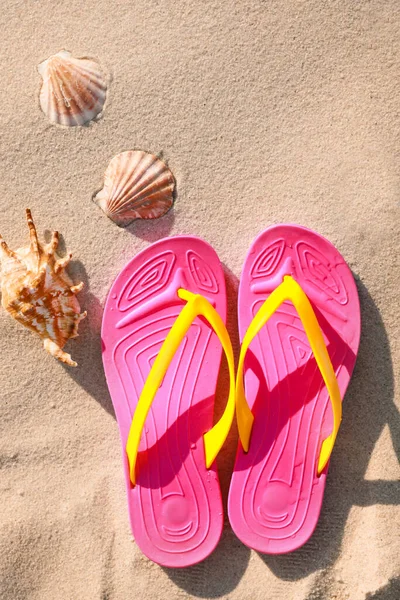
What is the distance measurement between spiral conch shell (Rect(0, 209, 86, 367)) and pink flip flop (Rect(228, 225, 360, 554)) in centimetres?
55

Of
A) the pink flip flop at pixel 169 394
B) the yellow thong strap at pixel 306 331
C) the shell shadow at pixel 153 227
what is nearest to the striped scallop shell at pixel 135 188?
the shell shadow at pixel 153 227

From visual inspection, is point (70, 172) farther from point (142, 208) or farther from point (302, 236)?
point (302, 236)

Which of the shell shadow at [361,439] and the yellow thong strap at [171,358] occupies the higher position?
the yellow thong strap at [171,358]

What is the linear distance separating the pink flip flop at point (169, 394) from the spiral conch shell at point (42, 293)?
13 cm

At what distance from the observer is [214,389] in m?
1.84

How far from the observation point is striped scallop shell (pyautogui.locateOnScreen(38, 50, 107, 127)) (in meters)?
1.80

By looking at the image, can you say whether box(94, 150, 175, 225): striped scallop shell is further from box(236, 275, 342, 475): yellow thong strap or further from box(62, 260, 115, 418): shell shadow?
box(236, 275, 342, 475): yellow thong strap

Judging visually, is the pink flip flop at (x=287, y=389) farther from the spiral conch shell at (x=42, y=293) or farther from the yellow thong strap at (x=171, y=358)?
the spiral conch shell at (x=42, y=293)

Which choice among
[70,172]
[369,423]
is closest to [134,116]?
[70,172]

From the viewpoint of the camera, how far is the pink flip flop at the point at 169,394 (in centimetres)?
181

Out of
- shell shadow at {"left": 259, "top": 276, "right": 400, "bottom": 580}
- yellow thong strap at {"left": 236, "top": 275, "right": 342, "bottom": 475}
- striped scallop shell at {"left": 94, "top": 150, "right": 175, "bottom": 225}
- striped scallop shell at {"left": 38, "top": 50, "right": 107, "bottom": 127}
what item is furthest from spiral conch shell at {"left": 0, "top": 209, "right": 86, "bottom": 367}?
shell shadow at {"left": 259, "top": 276, "right": 400, "bottom": 580}

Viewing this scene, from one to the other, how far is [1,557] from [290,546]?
3.08 feet

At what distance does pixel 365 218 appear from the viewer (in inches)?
72.5

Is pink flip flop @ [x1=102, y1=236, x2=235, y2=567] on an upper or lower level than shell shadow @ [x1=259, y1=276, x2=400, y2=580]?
upper
